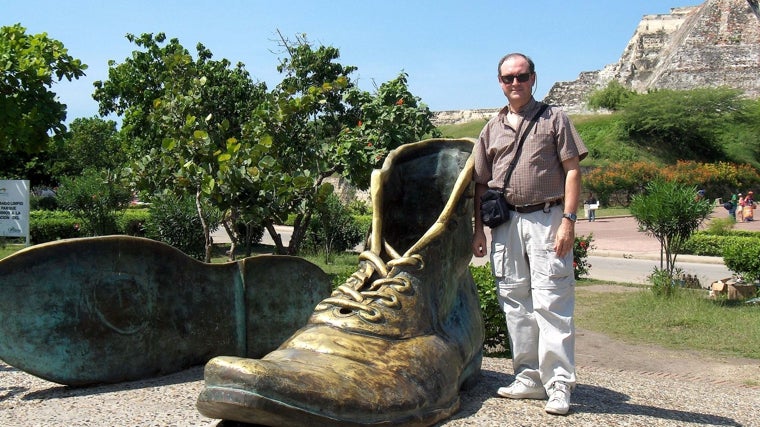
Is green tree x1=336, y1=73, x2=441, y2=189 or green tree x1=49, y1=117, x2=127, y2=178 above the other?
green tree x1=49, y1=117, x2=127, y2=178

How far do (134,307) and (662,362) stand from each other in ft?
17.5

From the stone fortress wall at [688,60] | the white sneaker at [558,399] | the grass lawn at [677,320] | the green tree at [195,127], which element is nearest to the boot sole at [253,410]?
the white sneaker at [558,399]

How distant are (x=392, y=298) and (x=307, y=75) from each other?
645 centimetres

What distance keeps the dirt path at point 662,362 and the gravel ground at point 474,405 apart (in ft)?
7.48

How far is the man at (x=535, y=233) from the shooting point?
11.1 feet

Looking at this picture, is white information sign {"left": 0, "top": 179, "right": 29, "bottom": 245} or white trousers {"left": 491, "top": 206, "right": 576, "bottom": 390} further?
white information sign {"left": 0, "top": 179, "right": 29, "bottom": 245}

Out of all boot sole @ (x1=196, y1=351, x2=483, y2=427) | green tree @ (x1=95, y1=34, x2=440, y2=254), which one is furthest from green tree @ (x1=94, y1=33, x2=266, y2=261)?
boot sole @ (x1=196, y1=351, x2=483, y2=427)

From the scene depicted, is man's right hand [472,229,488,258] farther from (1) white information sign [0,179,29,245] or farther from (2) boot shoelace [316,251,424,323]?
(1) white information sign [0,179,29,245]

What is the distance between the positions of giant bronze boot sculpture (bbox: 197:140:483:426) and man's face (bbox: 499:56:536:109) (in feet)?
1.13

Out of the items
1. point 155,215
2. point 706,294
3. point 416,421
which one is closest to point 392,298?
point 416,421

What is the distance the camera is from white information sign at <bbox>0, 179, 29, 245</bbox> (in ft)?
46.9

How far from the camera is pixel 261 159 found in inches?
259

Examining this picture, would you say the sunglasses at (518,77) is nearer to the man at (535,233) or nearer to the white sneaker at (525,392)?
the man at (535,233)

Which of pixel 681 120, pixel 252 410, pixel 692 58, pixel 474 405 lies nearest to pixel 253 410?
pixel 252 410
